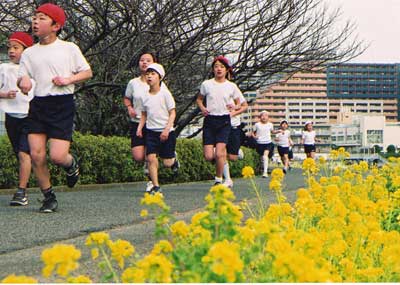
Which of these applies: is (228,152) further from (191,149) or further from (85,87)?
(191,149)

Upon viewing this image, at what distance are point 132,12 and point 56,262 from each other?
10.4m

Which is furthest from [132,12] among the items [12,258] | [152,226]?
[12,258]

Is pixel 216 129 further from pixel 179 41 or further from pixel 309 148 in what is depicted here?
pixel 309 148

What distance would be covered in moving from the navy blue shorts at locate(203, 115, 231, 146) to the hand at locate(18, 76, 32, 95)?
310cm

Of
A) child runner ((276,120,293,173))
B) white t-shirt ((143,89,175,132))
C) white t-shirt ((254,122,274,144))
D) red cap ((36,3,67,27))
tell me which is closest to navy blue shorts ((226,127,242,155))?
white t-shirt ((143,89,175,132))

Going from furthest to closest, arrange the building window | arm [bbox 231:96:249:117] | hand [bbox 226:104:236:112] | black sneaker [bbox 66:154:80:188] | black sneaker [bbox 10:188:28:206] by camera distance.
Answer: the building window < arm [bbox 231:96:249:117] < hand [bbox 226:104:236:112] < black sneaker [bbox 10:188:28:206] < black sneaker [bbox 66:154:80:188]

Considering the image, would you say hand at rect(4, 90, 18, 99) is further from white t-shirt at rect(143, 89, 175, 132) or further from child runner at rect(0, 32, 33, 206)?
white t-shirt at rect(143, 89, 175, 132)

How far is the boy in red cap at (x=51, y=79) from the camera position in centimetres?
607

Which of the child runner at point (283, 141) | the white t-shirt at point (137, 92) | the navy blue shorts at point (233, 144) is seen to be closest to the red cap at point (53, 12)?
the white t-shirt at point (137, 92)

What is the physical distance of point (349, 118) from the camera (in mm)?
195500

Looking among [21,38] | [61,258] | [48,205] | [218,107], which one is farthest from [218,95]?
[61,258]

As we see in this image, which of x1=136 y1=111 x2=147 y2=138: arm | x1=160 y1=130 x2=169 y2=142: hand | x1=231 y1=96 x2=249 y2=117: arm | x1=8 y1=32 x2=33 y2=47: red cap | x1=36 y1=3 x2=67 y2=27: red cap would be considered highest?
x1=36 y1=3 x2=67 y2=27: red cap

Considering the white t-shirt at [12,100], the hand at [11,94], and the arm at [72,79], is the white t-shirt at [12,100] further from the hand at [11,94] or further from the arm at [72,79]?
the arm at [72,79]

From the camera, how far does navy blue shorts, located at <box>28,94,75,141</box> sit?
6082 mm
